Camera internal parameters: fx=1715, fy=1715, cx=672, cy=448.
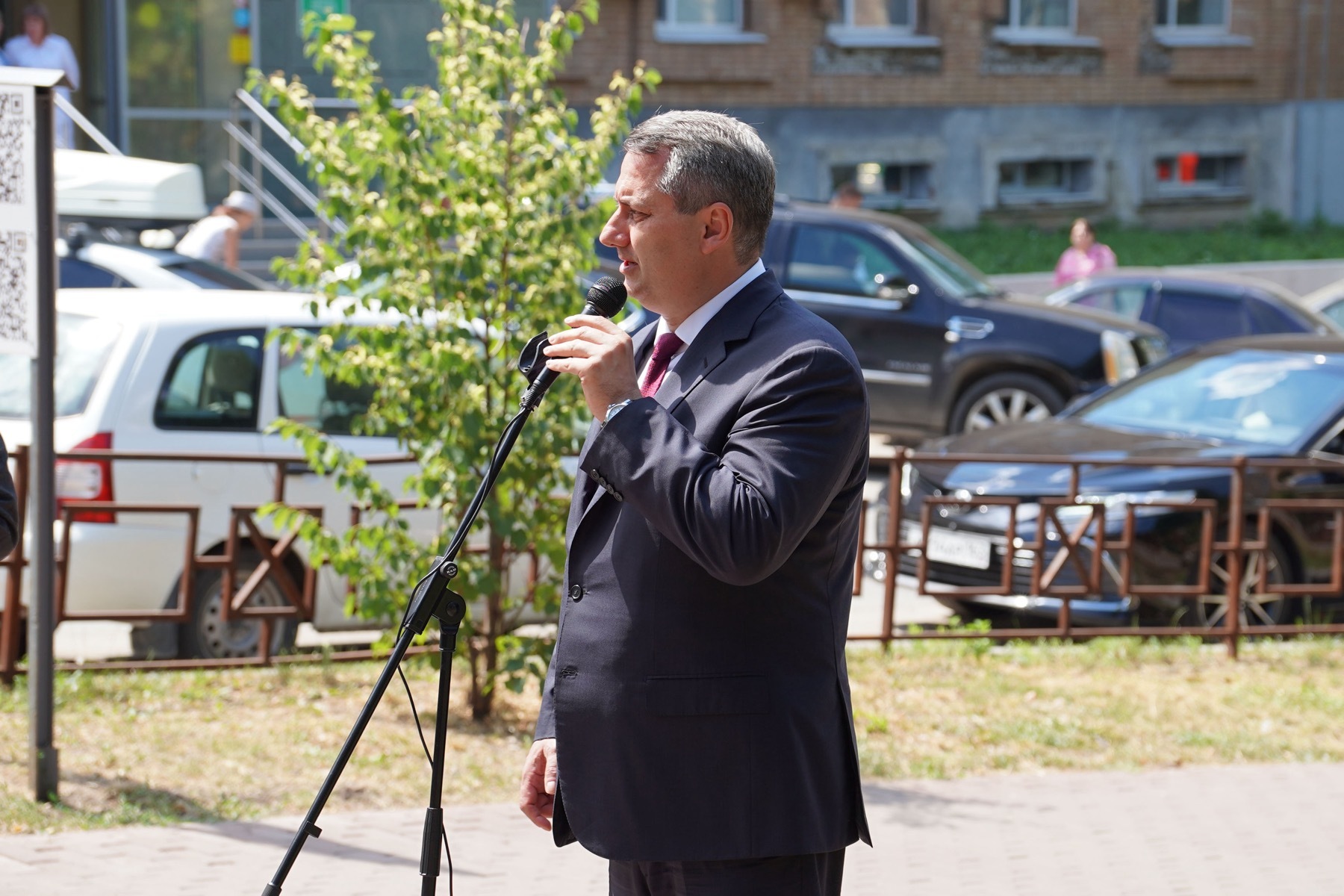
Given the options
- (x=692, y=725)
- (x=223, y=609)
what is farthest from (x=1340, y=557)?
(x=692, y=725)

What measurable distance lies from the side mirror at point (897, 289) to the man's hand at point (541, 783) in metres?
Answer: 10.4

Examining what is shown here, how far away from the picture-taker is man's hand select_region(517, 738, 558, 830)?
9.53 ft

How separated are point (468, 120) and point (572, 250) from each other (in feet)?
1.86

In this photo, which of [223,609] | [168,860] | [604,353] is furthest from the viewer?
[223,609]

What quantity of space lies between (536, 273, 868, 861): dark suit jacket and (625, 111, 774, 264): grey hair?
14cm

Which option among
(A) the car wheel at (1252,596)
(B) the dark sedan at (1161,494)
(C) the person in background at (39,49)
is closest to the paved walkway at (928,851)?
(B) the dark sedan at (1161,494)

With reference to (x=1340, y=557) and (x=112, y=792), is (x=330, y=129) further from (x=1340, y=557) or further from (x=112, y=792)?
(x=1340, y=557)

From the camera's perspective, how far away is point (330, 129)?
5805 millimetres

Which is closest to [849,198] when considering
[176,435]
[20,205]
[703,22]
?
[703,22]

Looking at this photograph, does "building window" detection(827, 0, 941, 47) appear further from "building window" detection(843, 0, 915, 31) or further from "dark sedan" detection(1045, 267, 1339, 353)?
"dark sedan" detection(1045, 267, 1339, 353)

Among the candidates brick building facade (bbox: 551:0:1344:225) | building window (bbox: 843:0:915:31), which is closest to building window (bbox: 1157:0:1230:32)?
brick building facade (bbox: 551:0:1344:225)

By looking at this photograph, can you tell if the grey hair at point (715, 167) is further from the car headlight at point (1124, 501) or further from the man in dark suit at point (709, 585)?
the car headlight at point (1124, 501)

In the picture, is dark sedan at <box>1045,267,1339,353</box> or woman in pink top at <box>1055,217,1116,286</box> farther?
woman in pink top at <box>1055,217,1116,286</box>

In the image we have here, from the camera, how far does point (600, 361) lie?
8.54ft
